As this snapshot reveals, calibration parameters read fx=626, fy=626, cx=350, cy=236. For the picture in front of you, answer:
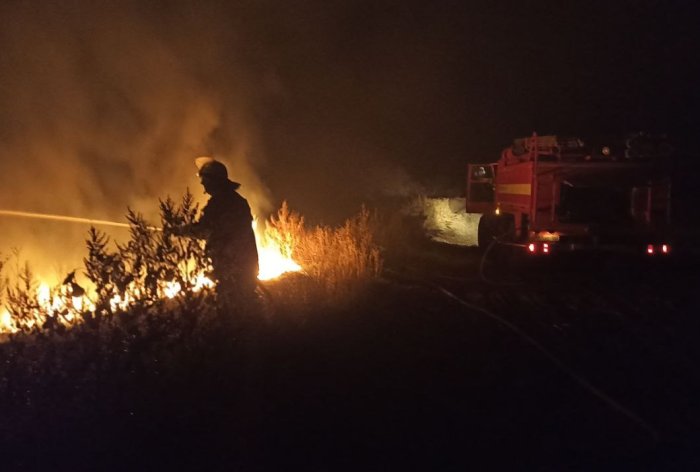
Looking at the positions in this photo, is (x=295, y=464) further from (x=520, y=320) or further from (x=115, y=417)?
(x=520, y=320)

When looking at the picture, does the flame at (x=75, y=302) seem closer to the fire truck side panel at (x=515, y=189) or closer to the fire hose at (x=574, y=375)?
the fire hose at (x=574, y=375)

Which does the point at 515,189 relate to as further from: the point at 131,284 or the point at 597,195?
the point at 131,284

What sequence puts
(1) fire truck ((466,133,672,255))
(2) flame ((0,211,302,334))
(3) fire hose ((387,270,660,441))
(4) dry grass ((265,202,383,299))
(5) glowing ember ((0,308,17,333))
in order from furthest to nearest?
(1) fire truck ((466,133,672,255)), (4) dry grass ((265,202,383,299)), (5) glowing ember ((0,308,17,333)), (2) flame ((0,211,302,334)), (3) fire hose ((387,270,660,441))

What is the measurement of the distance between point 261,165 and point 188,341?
40.5ft

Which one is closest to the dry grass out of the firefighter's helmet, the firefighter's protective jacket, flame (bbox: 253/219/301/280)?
flame (bbox: 253/219/301/280)

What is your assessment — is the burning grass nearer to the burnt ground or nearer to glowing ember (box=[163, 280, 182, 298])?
glowing ember (box=[163, 280, 182, 298])

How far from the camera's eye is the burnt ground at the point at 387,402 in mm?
3676

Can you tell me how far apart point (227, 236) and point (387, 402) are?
2.04m

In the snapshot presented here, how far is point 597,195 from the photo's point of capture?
10242 mm

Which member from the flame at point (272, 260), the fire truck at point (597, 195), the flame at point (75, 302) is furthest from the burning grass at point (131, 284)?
the fire truck at point (597, 195)

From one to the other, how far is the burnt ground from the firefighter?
0.41m

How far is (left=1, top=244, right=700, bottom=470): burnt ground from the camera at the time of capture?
3676mm

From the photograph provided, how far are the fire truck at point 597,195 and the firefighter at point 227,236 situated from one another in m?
5.66

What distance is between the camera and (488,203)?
13.2 m
